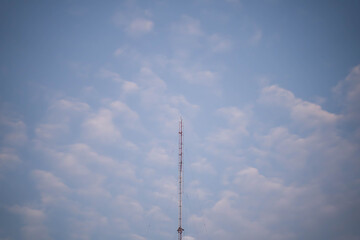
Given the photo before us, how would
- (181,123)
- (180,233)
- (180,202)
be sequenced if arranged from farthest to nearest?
(181,123) → (180,202) → (180,233)

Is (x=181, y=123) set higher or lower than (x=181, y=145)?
higher

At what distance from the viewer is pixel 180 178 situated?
56.3 metres

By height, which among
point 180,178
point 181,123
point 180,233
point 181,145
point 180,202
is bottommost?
point 180,233

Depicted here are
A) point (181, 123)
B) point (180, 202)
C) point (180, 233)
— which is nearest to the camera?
point (180, 233)

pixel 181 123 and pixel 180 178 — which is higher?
pixel 181 123

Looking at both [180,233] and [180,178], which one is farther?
[180,178]

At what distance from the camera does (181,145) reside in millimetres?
57906

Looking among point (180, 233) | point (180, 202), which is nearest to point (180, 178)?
point (180, 202)

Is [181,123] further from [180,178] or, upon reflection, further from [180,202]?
[180,202]

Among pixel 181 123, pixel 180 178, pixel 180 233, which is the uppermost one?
pixel 181 123

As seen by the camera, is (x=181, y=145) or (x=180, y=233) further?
(x=181, y=145)

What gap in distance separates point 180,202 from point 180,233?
581cm

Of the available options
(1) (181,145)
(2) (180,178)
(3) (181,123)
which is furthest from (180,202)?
(3) (181,123)

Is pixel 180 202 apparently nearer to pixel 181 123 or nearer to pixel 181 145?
pixel 181 145
